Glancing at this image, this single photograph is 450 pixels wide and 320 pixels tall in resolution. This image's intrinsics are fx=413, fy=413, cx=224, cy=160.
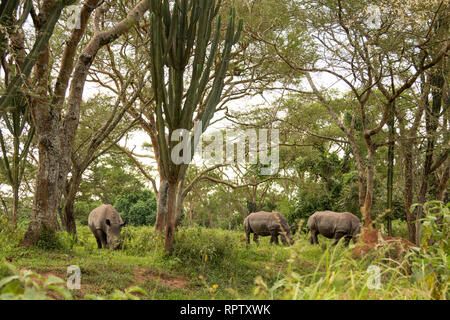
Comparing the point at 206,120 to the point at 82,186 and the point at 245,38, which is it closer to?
the point at 245,38

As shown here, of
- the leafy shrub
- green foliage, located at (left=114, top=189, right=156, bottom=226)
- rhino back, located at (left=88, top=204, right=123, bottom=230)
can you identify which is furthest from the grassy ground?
green foliage, located at (left=114, top=189, right=156, bottom=226)

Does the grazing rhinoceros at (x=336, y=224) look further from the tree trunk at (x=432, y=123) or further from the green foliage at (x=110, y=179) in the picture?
the green foliage at (x=110, y=179)

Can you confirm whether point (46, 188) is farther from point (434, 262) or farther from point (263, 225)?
point (263, 225)

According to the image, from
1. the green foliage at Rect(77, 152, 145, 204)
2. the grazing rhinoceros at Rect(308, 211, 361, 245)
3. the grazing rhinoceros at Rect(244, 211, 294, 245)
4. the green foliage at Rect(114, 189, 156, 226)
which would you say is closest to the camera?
the grazing rhinoceros at Rect(308, 211, 361, 245)

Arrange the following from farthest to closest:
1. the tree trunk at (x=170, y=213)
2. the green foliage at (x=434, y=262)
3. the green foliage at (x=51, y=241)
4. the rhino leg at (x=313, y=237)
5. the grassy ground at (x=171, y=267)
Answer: the rhino leg at (x=313, y=237), the tree trunk at (x=170, y=213), the green foliage at (x=51, y=241), the grassy ground at (x=171, y=267), the green foliage at (x=434, y=262)

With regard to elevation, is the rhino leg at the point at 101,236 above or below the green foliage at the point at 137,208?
below

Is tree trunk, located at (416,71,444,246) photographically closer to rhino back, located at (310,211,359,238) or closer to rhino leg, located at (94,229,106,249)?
rhino back, located at (310,211,359,238)

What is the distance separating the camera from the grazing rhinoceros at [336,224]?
10961 millimetres

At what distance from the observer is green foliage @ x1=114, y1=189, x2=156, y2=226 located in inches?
918

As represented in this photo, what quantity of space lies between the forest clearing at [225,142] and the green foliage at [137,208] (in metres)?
6.88

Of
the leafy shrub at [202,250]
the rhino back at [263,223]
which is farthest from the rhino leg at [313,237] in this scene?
the leafy shrub at [202,250]

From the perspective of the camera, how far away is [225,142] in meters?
18.4

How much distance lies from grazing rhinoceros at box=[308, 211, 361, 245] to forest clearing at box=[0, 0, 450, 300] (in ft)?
0.14
